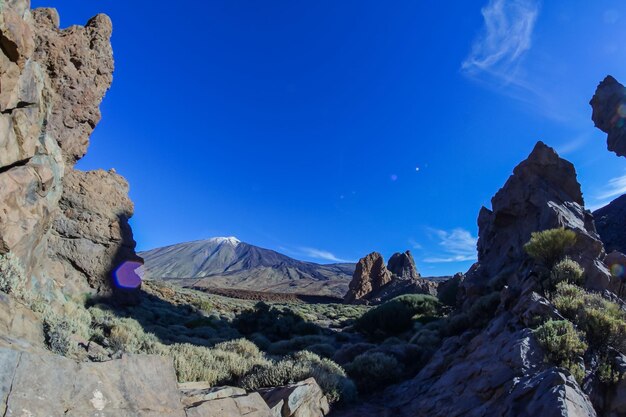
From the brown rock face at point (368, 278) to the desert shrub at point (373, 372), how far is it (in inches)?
1759

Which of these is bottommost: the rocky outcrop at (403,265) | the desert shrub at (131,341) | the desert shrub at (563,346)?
the desert shrub at (131,341)

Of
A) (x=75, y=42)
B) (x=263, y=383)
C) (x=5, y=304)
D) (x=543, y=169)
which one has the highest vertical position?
(x=75, y=42)

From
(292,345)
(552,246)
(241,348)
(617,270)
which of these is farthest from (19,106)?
(617,270)

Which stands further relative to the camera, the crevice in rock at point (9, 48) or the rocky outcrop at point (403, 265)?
the rocky outcrop at point (403, 265)

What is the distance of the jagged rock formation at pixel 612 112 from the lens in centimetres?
5612

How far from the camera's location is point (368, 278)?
2309 inches

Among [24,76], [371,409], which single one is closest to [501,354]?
[371,409]

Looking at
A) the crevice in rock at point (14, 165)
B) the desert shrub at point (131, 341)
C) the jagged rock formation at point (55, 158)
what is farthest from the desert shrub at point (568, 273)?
the crevice in rock at point (14, 165)

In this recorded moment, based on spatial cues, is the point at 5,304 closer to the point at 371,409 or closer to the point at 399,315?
the point at 371,409

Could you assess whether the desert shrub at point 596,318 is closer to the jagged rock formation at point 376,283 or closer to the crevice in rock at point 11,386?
the crevice in rock at point 11,386

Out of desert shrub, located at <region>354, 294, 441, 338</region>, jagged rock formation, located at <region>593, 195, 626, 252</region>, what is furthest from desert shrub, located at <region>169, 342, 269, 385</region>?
jagged rock formation, located at <region>593, 195, 626, 252</region>

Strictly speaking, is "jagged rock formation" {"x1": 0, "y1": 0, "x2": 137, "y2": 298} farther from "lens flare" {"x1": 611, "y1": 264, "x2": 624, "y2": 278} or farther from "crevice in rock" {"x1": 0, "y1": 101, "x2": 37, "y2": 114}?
"lens flare" {"x1": 611, "y1": 264, "x2": 624, "y2": 278}

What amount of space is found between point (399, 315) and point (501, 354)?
1424 centimetres

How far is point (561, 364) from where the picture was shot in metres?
5.98
